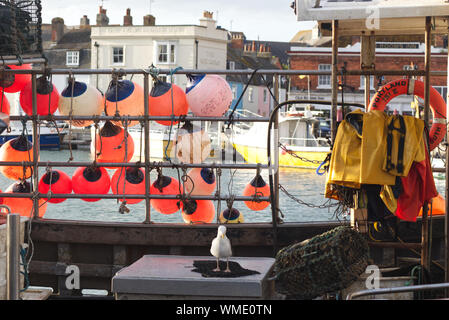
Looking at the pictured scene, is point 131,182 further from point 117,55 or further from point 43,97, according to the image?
point 117,55

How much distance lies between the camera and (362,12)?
540cm

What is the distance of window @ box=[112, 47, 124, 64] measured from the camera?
5266cm

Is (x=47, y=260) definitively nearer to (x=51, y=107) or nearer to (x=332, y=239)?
(x=51, y=107)

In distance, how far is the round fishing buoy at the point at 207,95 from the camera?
264 inches

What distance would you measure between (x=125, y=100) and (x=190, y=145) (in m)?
0.79

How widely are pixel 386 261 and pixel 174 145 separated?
2.40 meters

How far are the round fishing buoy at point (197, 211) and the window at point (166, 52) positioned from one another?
44975 millimetres

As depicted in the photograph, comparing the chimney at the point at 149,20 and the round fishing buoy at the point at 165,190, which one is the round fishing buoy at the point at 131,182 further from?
the chimney at the point at 149,20

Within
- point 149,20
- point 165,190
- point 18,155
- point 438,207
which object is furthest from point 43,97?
point 149,20

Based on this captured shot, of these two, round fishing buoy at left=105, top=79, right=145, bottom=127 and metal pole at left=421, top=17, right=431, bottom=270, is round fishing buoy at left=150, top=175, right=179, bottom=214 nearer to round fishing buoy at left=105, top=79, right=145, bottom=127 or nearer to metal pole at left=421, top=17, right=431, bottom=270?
round fishing buoy at left=105, top=79, right=145, bottom=127

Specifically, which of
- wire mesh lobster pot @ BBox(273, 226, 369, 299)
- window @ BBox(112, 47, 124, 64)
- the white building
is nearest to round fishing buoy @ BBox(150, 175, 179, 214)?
wire mesh lobster pot @ BBox(273, 226, 369, 299)

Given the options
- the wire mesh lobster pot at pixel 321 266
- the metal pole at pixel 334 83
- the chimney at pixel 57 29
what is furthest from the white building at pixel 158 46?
the wire mesh lobster pot at pixel 321 266

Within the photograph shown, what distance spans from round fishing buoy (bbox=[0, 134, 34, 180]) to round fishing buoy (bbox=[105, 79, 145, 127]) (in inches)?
40.3

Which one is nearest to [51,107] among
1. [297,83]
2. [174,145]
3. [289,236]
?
[174,145]
